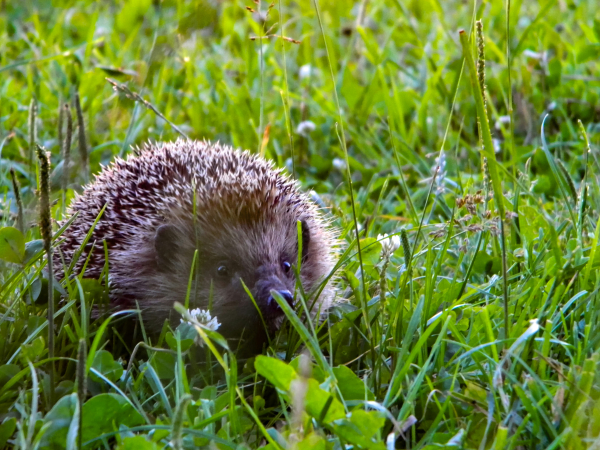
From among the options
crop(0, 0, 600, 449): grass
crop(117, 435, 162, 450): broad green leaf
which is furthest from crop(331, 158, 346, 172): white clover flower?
crop(117, 435, 162, 450): broad green leaf

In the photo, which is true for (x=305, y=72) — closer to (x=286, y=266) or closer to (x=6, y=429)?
(x=286, y=266)

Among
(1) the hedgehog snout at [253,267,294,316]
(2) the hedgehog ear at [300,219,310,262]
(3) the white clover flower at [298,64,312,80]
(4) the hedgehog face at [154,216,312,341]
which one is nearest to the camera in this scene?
(1) the hedgehog snout at [253,267,294,316]

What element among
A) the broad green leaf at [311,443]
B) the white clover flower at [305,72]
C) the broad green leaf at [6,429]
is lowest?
the broad green leaf at [311,443]

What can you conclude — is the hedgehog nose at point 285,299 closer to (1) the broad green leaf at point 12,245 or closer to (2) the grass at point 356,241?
(2) the grass at point 356,241

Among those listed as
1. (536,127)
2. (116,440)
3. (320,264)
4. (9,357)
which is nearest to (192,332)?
(116,440)

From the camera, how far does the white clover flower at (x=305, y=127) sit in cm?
567

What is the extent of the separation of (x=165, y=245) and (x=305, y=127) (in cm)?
236

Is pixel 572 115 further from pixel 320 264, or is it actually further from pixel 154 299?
pixel 154 299

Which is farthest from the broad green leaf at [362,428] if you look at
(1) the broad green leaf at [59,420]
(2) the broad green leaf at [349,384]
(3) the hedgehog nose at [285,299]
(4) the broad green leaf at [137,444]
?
(3) the hedgehog nose at [285,299]

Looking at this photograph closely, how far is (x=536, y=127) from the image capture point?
571 centimetres

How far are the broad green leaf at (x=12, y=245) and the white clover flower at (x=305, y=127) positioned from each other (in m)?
3.08

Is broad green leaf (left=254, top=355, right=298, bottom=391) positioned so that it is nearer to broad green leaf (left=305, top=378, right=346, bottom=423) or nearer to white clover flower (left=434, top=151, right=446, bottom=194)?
broad green leaf (left=305, top=378, right=346, bottom=423)

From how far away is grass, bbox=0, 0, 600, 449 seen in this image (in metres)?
2.32

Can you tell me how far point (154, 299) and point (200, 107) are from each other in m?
2.72
